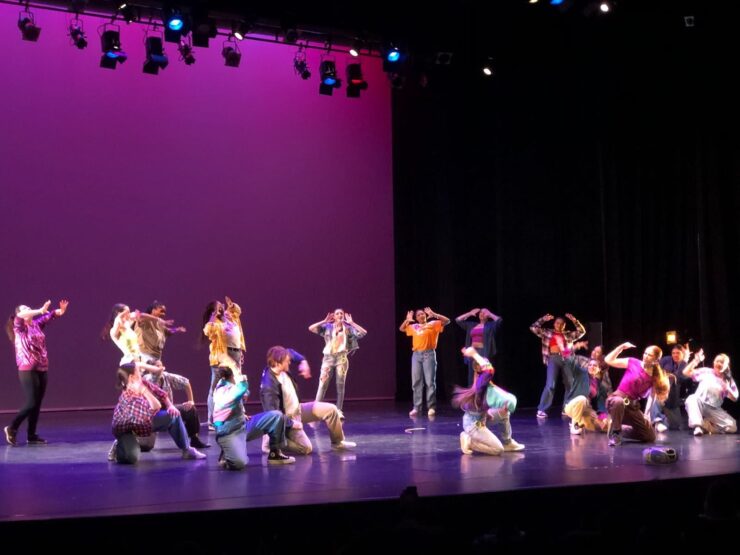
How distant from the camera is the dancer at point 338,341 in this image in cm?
1137

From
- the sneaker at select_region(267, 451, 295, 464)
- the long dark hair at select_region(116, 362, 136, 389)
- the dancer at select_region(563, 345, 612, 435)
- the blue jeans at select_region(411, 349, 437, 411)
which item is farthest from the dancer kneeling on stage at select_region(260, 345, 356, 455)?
the blue jeans at select_region(411, 349, 437, 411)

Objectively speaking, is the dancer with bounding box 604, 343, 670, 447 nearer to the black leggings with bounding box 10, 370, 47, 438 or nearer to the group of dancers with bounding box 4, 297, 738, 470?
the group of dancers with bounding box 4, 297, 738, 470

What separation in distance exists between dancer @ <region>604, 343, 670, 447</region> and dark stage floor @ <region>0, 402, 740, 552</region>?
272mm

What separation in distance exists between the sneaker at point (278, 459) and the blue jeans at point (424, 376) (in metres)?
4.54

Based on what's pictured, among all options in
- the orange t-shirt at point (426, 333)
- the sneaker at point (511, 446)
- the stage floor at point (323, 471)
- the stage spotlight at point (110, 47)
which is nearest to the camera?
the stage floor at point (323, 471)

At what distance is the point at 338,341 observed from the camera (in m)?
11.4

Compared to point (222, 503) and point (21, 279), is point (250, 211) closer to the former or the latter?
point (21, 279)

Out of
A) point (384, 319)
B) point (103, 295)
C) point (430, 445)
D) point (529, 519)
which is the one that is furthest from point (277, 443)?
point (384, 319)

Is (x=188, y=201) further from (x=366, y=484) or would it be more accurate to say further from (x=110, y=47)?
(x=366, y=484)

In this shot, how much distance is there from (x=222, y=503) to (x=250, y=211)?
852 cm

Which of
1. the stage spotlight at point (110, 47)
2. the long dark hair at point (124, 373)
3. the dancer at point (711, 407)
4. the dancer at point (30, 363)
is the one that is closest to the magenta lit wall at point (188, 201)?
the stage spotlight at point (110, 47)

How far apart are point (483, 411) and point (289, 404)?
1645 mm

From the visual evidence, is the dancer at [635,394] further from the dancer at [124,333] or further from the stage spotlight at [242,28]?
the stage spotlight at [242,28]

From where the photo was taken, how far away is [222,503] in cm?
513
